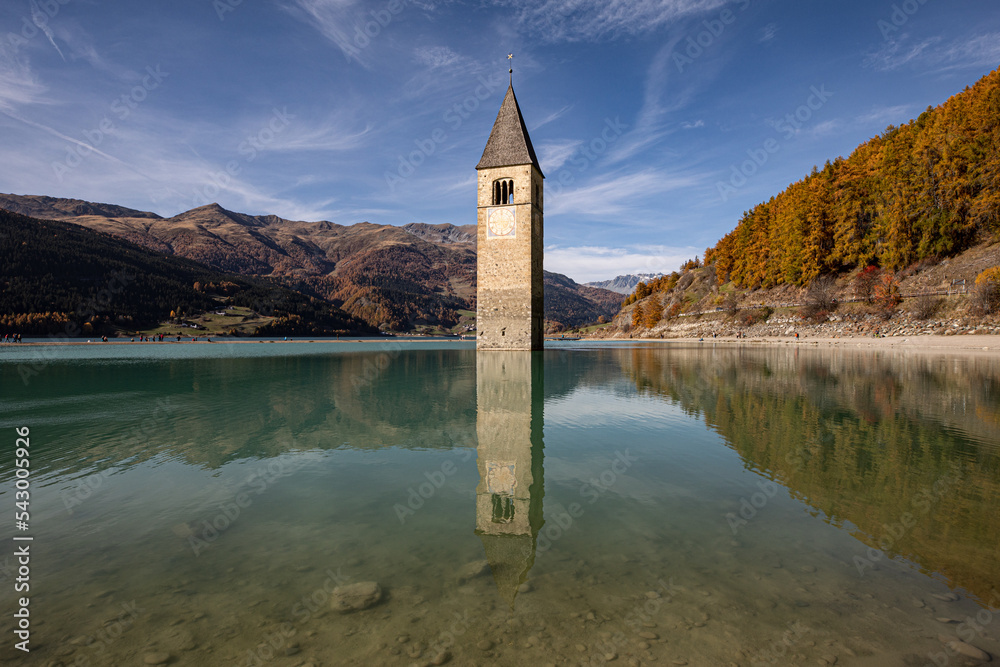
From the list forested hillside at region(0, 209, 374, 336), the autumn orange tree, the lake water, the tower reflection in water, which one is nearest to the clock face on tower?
the tower reflection in water

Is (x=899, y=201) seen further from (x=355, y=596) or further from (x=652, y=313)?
(x=355, y=596)

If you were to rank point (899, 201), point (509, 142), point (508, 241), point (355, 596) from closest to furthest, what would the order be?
point (355, 596) < point (508, 241) < point (509, 142) < point (899, 201)

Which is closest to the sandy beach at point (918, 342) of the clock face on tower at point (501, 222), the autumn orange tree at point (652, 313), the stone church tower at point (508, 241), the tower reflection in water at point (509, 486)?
the stone church tower at point (508, 241)

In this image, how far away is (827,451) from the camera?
7957 millimetres

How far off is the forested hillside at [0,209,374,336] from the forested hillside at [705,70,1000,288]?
5456 inches

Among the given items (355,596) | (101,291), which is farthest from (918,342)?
(101,291)

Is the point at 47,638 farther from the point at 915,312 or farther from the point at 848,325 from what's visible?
the point at 848,325

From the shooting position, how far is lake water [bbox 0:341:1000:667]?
313 centimetres

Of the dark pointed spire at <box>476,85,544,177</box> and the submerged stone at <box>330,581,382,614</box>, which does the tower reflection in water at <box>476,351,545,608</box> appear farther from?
the dark pointed spire at <box>476,85,544,177</box>

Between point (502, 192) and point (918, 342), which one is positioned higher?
point (502, 192)

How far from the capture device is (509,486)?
258 inches

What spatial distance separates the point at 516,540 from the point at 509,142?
4532cm

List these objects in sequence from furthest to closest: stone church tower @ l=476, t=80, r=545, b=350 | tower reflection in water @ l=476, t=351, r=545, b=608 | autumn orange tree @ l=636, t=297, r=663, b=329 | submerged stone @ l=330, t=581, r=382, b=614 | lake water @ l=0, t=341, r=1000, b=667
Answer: autumn orange tree @ l=636, t=297, r=663, b=329
stone church tower @ l=476, t=80, r=545, b=350
tower reflection in water @ l=476, t=351, r=545, b=608
submerged stone @ l=330, t=581, r=382, b=614
lake water @ l=0, t=341, r=1000, b=667

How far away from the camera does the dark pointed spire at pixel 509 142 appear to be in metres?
43.9
